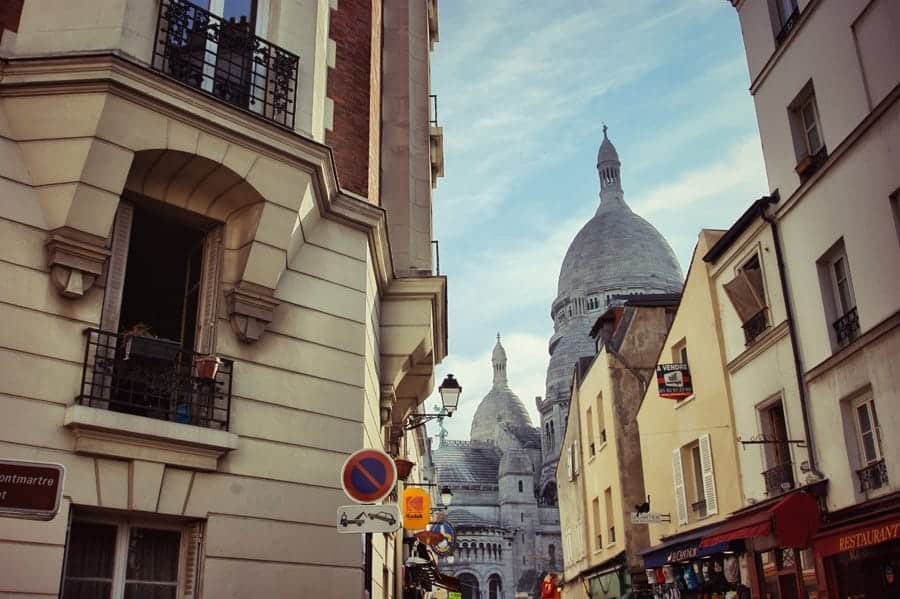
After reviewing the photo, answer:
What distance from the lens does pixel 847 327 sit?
1362cm

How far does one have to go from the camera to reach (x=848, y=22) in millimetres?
13328

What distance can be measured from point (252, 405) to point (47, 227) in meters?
2.56

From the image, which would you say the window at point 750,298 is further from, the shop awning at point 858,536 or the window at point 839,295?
the shop awning at point 858,536

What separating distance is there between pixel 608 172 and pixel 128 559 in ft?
410

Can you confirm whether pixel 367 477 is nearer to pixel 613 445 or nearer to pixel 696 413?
pixel 696 413

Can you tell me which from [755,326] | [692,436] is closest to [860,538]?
[755,326]

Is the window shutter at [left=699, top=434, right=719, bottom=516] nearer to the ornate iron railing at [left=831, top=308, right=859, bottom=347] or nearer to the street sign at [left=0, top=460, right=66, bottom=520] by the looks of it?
the ornate iron railing at [left=831, top=308, right=859, bottom=347]

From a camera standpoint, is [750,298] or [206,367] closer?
[206,367]

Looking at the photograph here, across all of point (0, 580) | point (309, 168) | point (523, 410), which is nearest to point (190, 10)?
point (309, 168)

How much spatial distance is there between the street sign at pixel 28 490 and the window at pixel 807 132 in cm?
1310

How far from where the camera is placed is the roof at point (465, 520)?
94250 mm

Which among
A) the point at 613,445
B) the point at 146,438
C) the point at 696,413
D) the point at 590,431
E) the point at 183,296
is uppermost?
the point at 590,431

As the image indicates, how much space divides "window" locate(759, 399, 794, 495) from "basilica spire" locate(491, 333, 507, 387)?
358 feet

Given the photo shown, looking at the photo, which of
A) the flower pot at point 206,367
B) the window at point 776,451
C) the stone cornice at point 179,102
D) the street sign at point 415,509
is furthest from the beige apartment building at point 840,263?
the flower pot at point 206,367
